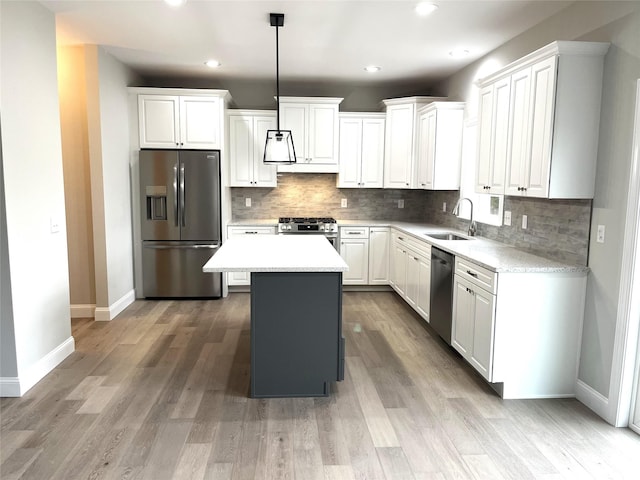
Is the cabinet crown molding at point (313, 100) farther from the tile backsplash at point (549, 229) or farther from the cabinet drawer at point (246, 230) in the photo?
the tile backsplash at point (549, 229)

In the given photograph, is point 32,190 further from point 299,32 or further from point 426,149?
point 426,149

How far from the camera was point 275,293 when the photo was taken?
3051 mm

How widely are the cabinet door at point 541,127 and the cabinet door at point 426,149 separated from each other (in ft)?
6.85

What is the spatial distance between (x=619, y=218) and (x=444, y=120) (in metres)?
2.71

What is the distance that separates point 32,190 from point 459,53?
390 cm

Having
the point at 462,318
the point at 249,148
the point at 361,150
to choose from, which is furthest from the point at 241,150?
the point at 462,318

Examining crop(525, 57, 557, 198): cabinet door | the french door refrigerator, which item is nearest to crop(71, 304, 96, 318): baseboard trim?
the french door refrigerator

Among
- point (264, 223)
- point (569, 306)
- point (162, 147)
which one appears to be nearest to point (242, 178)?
point (264, 223)

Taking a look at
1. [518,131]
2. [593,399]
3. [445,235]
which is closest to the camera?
[593,399]

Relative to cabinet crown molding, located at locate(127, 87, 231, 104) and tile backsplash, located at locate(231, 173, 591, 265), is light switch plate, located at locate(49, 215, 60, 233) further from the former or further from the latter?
tile backsplash, located at locate(231, 173, 591, 265)

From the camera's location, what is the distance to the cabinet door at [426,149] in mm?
5215

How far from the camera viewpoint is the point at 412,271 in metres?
4.91

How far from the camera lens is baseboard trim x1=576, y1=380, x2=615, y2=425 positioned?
282cm

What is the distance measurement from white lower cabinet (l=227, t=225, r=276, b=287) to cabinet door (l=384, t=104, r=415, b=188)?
169 cm
